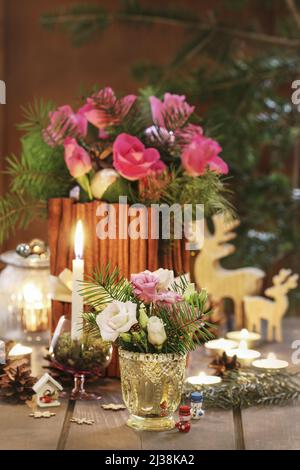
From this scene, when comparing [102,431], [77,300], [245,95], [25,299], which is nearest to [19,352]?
[25,299]

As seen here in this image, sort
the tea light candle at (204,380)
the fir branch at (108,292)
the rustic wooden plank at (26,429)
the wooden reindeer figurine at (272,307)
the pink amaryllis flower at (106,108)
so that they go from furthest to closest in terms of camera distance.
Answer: the wooden reindeer figurine at (272,307), the pink amaryllis flower at (106,108), the tea light candle at (204,380), the fir branch at (108,292), the rustic wooden plank at (26,429)

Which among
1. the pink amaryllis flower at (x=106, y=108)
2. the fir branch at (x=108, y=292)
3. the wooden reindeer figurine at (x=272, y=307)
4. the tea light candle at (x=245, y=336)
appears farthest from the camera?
the wooden reindeer figurine at (x=272, y=307)

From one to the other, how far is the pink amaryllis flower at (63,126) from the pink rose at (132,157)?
0.38ft

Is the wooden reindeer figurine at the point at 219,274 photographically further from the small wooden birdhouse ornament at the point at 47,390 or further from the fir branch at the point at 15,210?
the small wooden birdhouse ornament at the point at 47,390

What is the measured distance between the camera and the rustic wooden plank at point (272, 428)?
3.47 feet

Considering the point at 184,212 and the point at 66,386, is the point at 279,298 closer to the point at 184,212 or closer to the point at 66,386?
the point at 184,212

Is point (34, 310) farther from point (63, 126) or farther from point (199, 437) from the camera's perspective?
point (199, 437)

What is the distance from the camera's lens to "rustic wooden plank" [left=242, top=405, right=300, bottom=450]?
1.06 metres

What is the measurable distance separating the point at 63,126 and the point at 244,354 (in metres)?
0.51

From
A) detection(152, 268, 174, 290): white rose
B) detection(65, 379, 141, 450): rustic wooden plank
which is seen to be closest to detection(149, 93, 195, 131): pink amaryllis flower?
detection(152, 268, 174, 290): white rose

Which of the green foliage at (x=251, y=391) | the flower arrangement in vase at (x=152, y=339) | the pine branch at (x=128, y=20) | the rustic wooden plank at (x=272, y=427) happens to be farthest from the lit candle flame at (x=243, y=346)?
the pine branch at (x=128, y=20)

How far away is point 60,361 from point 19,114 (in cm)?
148

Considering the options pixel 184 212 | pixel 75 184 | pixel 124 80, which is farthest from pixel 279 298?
pixel 124 80

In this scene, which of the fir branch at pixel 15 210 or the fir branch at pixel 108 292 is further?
the fir branch at pixel 15 210
